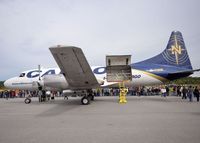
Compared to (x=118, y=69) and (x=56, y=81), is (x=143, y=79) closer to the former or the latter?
(x=118, y=69)


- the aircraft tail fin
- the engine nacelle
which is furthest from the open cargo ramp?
the engine nacelle

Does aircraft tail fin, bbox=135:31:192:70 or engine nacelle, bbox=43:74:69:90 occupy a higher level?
aircraft tail fin, bbox=135:31:192:70

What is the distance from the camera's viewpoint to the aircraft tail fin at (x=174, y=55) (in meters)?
18.7

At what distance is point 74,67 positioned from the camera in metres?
13.8

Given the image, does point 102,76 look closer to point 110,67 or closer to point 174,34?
point 110,67

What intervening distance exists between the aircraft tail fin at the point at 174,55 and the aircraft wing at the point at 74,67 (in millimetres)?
6647

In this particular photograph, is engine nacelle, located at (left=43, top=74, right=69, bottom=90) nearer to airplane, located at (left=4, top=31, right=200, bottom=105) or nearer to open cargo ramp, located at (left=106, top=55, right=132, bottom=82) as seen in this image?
airplane, located at (left=4, top=31, right=200, bottom=105)

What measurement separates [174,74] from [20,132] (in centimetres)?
1433

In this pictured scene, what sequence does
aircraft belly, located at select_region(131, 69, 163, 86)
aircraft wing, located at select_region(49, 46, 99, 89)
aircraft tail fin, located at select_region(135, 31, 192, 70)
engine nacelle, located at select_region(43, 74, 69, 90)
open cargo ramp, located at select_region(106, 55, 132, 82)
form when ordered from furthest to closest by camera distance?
1. aircraft tail fin, located at select_region(135, 31, 192, 70)
2. open cargo ramp, located at select_region(106, 55, 132, 82)
3. aircraft belly, located at select_region(131, 69, 163, 86)
4. engine nacelle, located at select_region(43, 74, 69, 90)
5. aircraft wing, located at select_region(49, 46, 99, 89)

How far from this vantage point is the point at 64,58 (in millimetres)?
12844

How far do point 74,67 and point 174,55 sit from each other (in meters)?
10.1

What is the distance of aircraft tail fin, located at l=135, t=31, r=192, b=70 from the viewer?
61.3 feet

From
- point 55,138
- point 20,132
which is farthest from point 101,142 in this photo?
point 20,132

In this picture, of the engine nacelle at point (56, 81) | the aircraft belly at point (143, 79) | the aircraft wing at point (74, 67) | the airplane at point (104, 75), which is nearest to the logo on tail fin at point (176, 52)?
the airplane at point (104, 75)
